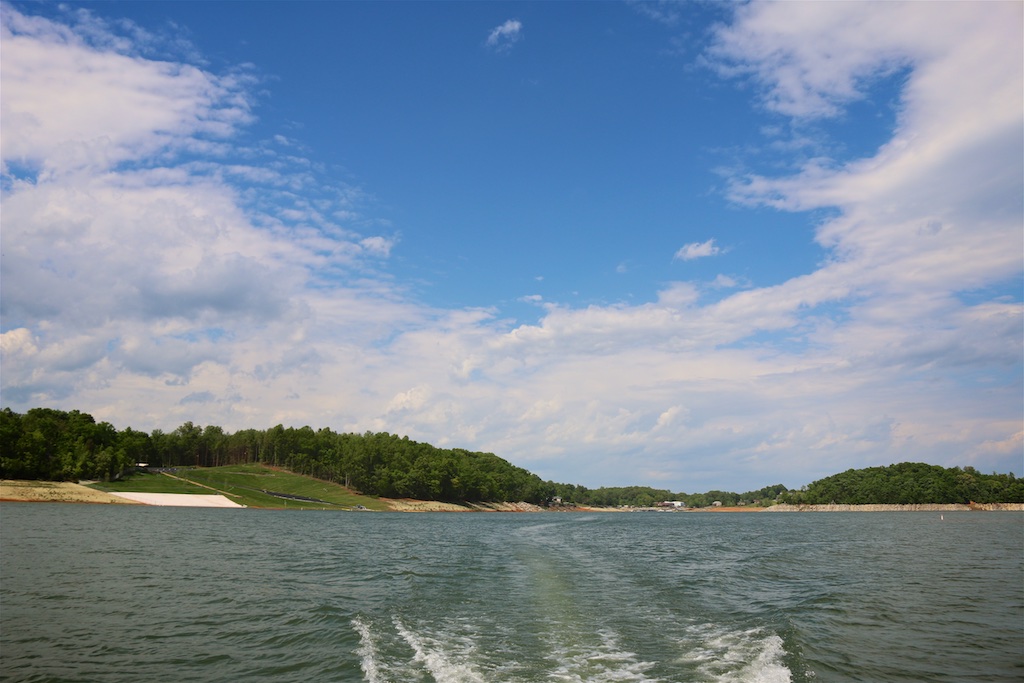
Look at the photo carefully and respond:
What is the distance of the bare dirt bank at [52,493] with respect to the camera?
143 metres

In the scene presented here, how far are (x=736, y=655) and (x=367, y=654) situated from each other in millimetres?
14302

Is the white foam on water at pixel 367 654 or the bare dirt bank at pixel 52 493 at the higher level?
the white foam on water at pixel 367 654

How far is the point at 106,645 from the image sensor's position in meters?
22.2

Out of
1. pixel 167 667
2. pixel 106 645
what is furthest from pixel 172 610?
pixel 167 667

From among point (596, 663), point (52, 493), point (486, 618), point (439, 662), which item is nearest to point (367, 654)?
point (439, 662)

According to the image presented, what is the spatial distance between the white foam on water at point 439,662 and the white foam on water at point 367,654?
4.82 feet

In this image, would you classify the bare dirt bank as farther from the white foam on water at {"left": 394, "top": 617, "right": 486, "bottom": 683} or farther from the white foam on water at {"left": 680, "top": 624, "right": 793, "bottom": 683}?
the white foam on water at {"left": 680, "top": 624, "right": 793, "bottom": 683}

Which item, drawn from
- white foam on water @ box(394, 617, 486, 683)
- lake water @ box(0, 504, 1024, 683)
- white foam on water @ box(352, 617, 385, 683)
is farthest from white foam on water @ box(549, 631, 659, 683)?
white foam on water @ box(352, 617, 385, 683)

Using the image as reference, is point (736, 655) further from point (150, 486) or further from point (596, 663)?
point (150, 486)

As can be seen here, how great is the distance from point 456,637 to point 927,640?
2089 cm

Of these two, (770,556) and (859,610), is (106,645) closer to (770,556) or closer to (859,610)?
(859,610)

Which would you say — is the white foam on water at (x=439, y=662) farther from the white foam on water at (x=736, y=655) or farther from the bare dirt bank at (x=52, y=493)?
the bare dirt bank at (x=52, y=493)

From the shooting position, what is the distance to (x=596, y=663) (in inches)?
833

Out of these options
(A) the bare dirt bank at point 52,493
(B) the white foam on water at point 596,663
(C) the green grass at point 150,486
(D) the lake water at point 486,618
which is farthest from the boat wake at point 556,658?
(C) the green grass at point 150,486
